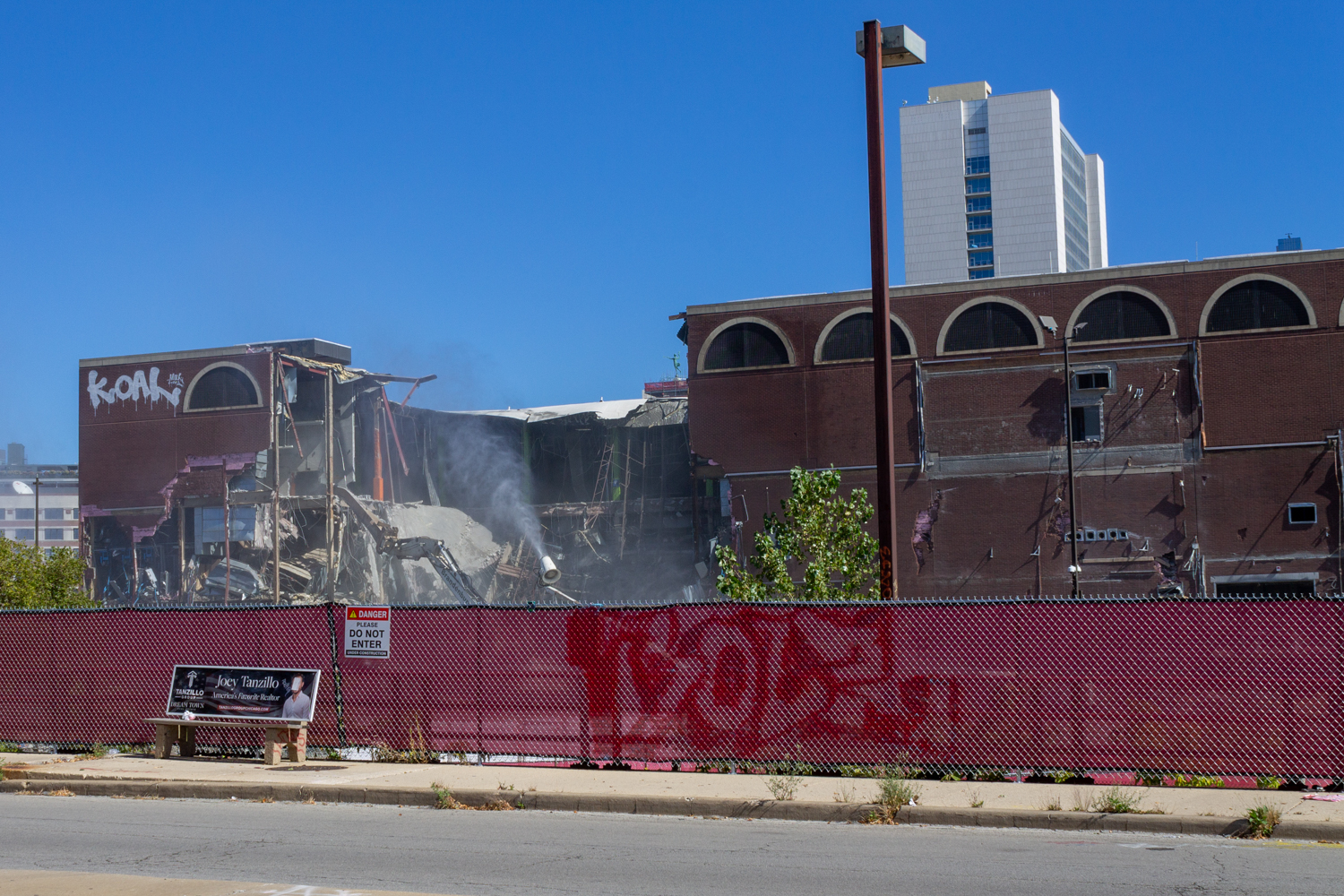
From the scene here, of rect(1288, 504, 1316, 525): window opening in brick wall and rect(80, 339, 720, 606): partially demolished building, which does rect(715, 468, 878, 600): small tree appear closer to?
rect(1288, 504, 1316, 525): window opening in brick wall

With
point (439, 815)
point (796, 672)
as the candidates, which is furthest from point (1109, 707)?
point (439, 815)

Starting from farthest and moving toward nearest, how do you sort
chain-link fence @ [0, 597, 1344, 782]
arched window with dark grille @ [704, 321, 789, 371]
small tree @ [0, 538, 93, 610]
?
arched window with dark grille @ [704, 321, 789, 371] → small tree @ [0, 538, 93, 610] → chain-link fence @ [0, 597, 1344, 782]

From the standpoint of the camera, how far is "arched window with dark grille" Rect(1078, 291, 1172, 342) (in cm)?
4109

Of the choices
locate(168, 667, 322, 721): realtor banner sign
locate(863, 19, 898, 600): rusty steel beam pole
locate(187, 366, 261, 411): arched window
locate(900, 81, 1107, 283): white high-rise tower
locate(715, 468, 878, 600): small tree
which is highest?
locate(900, 81, 1107, 283): white high-rise tower

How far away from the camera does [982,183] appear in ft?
554

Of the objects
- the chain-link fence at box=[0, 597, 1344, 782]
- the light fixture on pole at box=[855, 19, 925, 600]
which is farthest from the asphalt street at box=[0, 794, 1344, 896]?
the light fixture on pole at box=[855, 19, 925, 600]

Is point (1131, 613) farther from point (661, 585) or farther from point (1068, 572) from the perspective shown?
point (661, 585)

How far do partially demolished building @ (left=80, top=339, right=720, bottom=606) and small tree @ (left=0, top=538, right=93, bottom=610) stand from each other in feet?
57.6

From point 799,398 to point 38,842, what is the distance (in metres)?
35.3

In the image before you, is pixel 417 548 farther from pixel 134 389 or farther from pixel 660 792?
pixel 660 792

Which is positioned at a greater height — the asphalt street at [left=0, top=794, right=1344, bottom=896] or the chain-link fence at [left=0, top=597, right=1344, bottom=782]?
the chain-link fence at [left=0, top=597, right=1344, bottom=782]

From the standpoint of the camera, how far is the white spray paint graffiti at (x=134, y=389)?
168 feet

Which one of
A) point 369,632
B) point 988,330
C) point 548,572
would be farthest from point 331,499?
point 369,632

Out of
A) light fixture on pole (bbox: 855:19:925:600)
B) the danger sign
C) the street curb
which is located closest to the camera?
the street curb
